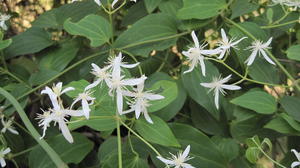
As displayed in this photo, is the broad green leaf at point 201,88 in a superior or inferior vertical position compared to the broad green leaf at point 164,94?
inferior

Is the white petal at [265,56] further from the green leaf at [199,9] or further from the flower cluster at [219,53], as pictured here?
the green leaf at [199,9]

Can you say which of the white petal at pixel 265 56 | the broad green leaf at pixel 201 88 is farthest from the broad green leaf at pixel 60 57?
the white petal at pixel 265 56

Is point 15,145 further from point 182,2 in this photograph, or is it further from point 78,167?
point 182,2

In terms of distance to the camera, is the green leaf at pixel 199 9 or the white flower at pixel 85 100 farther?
the green leaf at pixel 199 9

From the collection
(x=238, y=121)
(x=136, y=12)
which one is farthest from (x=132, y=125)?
(x=136, y=12)

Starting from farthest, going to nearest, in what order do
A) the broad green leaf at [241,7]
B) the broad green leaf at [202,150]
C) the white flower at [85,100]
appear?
the broad green leaf at [241,7]
the broad green leaf at [202,150]
the white flower at [85,100]

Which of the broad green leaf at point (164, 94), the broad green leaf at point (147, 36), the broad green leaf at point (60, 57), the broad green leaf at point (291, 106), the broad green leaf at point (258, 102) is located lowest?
the broad green leaf at point (291, 106)

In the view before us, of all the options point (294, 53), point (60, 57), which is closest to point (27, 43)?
point (60, 57)
